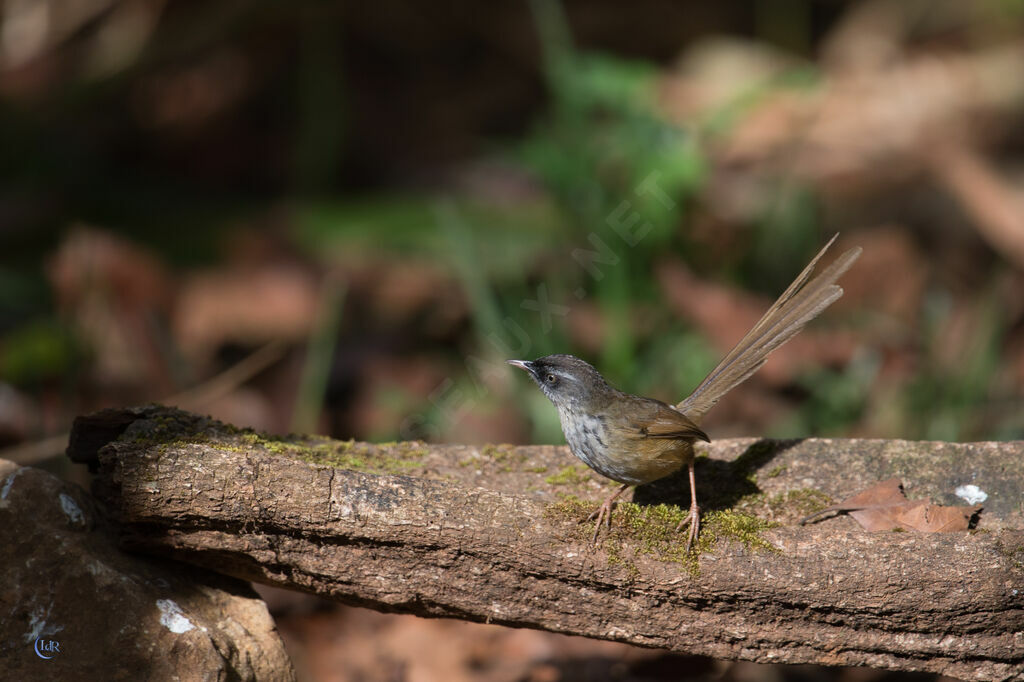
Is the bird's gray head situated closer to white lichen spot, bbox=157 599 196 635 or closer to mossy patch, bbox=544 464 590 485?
mossy patch, bbox=544 464 590 485

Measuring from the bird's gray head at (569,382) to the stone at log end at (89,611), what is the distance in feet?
4.17

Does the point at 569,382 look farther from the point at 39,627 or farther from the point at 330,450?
the point at 39,627

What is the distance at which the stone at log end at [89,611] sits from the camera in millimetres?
2895

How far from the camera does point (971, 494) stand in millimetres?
3391

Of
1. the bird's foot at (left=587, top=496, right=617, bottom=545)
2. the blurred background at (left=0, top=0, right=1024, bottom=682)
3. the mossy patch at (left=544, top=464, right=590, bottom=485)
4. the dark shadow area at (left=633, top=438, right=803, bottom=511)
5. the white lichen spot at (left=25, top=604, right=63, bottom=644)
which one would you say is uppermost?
the bird's foot at (left=587, top=496, right=617, bottom=545)

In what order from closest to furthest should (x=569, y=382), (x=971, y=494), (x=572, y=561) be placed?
(x=572, y=561), (x=971, y=494), (x=569, y=382)

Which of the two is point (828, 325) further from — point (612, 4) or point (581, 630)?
point (612, 4)

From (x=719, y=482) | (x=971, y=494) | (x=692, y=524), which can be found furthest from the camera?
(x=719, y=482)

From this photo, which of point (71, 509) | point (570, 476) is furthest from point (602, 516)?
point (71, 509)

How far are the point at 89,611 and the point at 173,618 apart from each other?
25cm

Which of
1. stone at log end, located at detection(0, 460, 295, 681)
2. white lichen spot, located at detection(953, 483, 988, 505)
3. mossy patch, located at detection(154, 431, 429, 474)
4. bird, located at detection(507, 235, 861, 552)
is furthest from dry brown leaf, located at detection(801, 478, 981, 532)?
stone at log end, located at detection(0, 460, 295, 681)

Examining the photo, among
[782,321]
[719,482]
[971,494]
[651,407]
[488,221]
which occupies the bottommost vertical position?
[488,221]

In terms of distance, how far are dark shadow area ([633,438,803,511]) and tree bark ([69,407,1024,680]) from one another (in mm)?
315

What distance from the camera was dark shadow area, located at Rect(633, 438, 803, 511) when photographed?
3508mm
